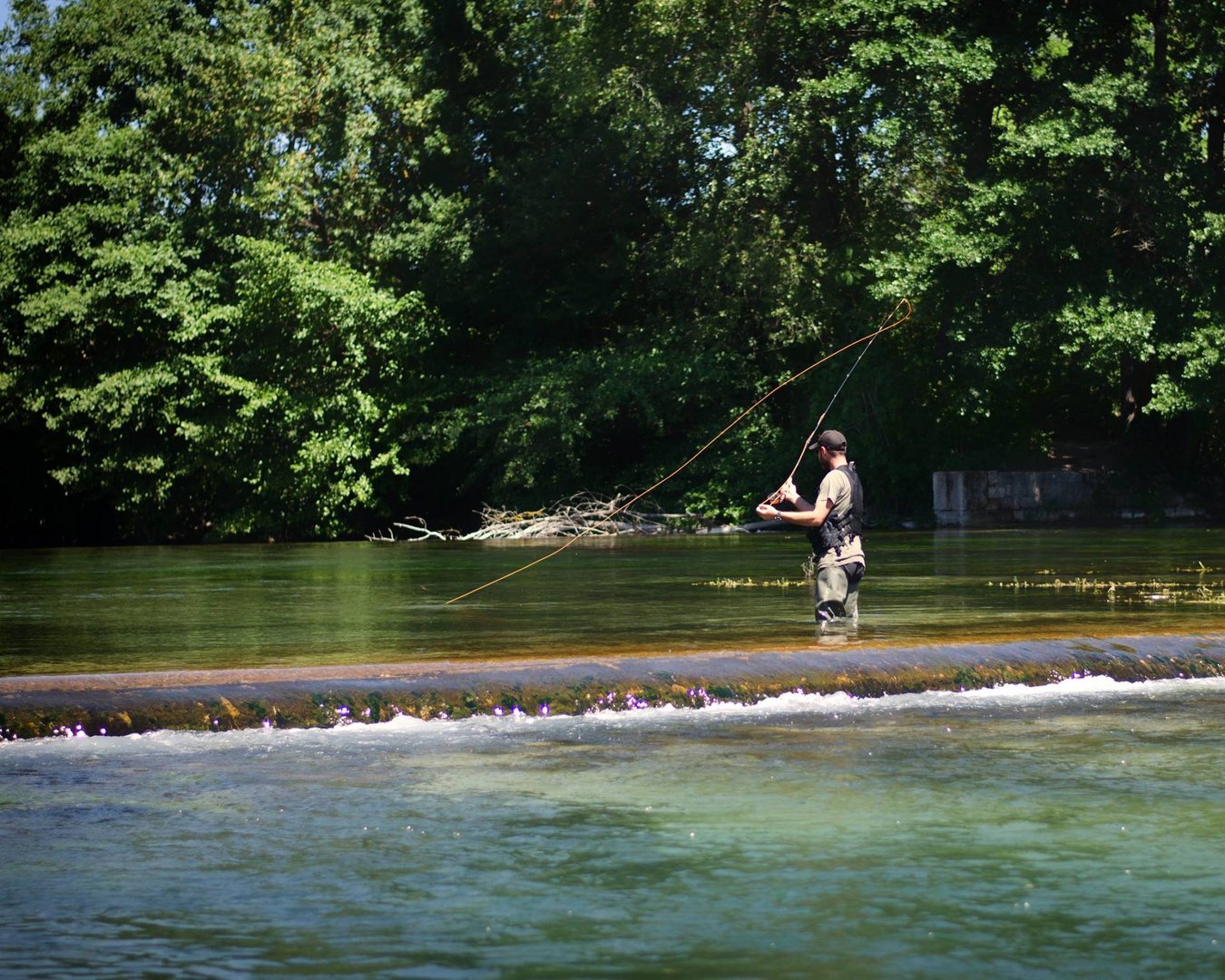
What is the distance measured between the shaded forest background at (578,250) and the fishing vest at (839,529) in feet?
62.2

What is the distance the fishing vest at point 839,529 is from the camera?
11.7 meters

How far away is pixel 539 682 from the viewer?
9227 millimetres

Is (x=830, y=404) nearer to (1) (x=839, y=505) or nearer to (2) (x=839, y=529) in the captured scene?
(1) (x=839, y=505)

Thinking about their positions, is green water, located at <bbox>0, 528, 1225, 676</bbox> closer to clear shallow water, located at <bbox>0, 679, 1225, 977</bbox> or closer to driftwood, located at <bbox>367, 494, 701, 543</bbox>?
clear shallow water, located at <bbox>0, 679, 1225, 977</bbox>

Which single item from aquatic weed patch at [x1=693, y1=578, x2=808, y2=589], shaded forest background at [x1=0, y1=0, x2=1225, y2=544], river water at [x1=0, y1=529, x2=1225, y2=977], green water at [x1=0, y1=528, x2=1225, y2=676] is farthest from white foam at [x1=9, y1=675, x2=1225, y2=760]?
shaded forest background at [x1=0, y1=0, x2=1225, y2=544]

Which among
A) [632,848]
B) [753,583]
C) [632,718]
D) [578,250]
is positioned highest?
[578,250]

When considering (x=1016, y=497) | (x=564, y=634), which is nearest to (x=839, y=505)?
(x=564, y=634)

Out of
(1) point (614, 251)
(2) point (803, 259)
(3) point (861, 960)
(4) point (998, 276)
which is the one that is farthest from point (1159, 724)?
(1) point (614, 251)

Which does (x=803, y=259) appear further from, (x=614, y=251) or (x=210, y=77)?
(x=210, y=77)

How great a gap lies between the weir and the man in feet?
5.33

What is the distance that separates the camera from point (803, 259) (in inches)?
1334

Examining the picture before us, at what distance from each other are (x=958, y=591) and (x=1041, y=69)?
19575 mm

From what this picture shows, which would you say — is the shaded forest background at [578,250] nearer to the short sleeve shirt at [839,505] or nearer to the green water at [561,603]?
the green water at [561,603]

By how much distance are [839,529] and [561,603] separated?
14.2ft
